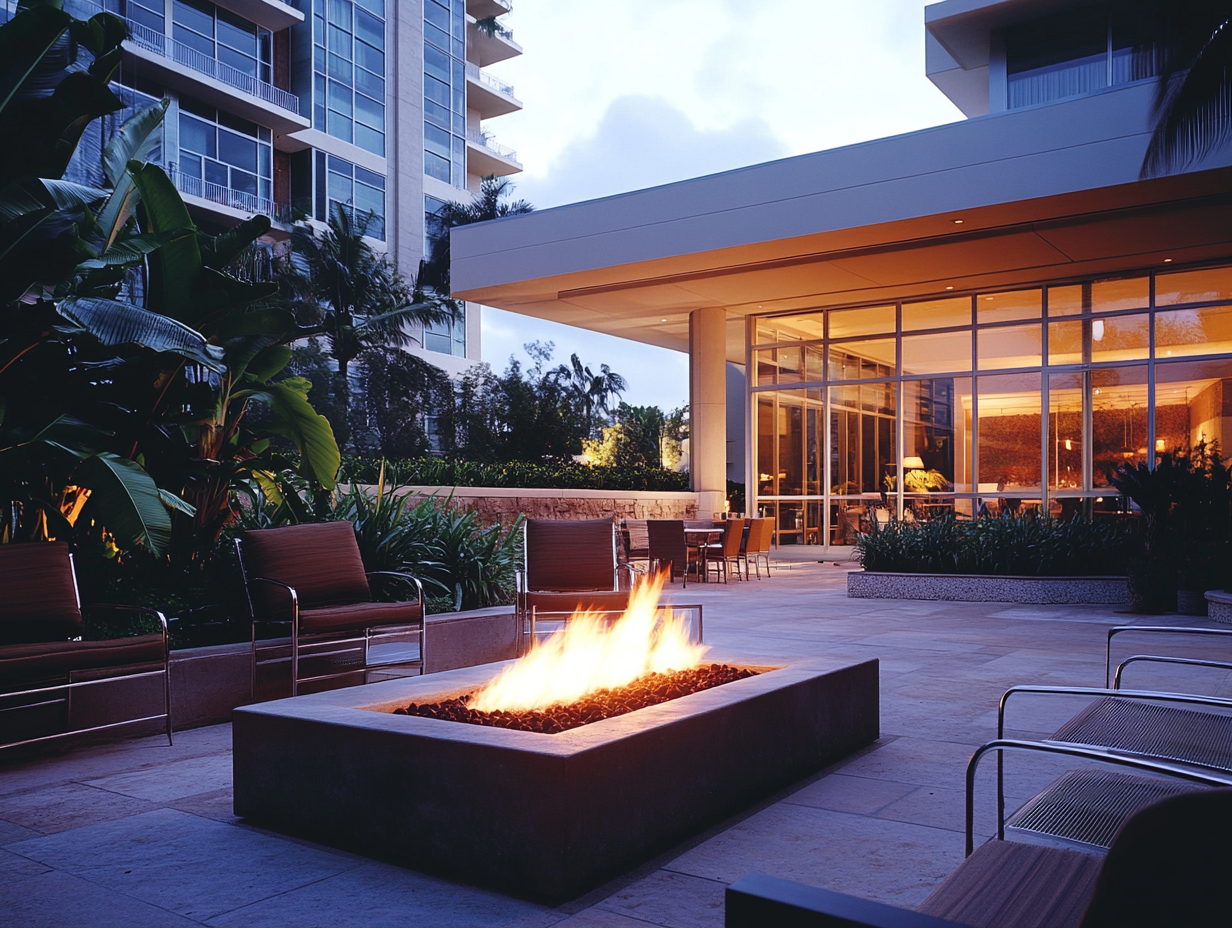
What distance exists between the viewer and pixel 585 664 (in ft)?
13.3

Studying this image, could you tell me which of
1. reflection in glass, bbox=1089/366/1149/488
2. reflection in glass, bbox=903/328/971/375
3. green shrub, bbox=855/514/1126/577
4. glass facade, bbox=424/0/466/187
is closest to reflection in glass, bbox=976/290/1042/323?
reflection in glass, bbox=903/328/971/375

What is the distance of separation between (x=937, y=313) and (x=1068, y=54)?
182 inches

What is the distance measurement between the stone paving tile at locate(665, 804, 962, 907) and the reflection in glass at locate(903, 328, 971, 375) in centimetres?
1469

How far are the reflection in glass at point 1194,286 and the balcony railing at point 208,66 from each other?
79.5 ft

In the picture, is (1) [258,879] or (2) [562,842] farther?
(1) [258,879]

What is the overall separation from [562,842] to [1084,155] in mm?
11575

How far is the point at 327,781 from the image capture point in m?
3.07

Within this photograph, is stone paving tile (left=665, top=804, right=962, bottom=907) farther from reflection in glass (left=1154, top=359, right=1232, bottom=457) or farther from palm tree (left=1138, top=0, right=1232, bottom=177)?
reflection in glass (left=1154, top=359, right=1232, bottom=457)

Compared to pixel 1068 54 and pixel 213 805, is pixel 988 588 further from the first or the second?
pixel 1068 54

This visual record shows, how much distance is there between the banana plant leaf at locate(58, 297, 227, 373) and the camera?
4.91 meters

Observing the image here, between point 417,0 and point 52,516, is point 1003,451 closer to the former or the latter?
point 52,516

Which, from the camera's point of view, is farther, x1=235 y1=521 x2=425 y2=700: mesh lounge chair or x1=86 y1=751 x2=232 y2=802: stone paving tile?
x1=235 y1=521 x2=425 y2=700: mesh lounge chair

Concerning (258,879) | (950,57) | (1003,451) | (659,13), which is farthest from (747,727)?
(659,13)

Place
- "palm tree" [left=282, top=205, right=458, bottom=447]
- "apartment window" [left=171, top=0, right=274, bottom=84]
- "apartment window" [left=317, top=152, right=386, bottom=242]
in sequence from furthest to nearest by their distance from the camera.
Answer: "apartment window" [left=317, top=152, right=386, bottom=242] < "apartment window" [left=171, top=0, right=274, bottom=84] < "palm tree" [left=282, top=205, right=458, bottom=447]
